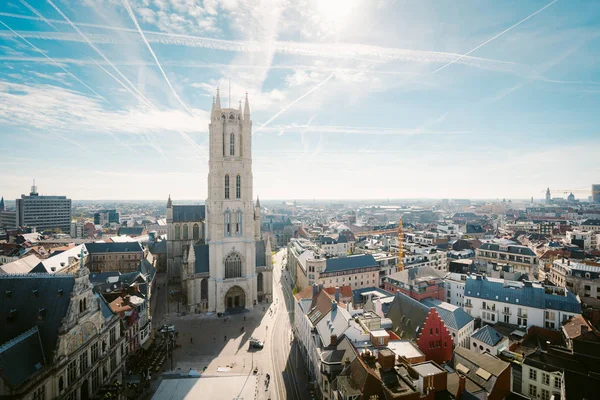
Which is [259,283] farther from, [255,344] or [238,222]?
[255,344]

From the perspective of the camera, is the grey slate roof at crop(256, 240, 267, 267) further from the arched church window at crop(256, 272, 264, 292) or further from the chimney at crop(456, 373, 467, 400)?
the chimney at crop(456, 373, 467, 400)

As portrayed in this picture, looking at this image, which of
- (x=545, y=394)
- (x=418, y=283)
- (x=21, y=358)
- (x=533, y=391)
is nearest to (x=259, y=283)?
(x=418, y=283)

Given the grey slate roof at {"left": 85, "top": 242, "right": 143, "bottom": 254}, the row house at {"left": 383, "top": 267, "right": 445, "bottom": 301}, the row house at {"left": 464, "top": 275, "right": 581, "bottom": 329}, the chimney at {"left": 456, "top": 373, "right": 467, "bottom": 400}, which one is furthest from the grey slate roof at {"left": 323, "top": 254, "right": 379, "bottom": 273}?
the grey slate roof at {"left": 85, "top": 242, "right": 143, "bottom": 254}

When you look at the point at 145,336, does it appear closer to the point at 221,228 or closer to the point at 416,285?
the point at 221,228

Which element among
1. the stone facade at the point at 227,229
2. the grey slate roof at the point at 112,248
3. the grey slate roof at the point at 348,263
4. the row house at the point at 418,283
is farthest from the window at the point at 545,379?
the grey slate roof at the point at 112,248

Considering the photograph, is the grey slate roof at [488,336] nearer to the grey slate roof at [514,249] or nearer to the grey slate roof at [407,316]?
the grey slate roof at [407,316]
